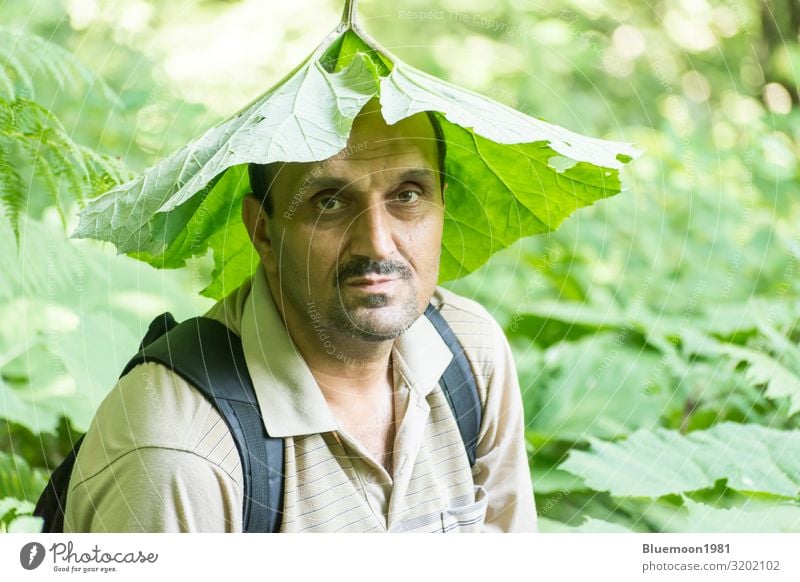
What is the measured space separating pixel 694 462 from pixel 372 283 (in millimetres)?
765

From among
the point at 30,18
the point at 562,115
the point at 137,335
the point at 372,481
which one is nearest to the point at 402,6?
the point at 562,115

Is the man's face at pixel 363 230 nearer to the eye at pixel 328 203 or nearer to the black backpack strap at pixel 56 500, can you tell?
the eye at pixel 328 203

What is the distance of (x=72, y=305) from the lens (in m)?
1.54

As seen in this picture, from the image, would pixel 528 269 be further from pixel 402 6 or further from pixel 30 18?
pixel 30 18

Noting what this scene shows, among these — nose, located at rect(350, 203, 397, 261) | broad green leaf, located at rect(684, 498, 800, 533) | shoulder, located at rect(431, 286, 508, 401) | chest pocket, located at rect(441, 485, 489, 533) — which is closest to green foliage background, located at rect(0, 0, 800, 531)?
broad green leaf, located at rect(684, 498, 800, 533)

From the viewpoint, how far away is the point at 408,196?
3.18 feet

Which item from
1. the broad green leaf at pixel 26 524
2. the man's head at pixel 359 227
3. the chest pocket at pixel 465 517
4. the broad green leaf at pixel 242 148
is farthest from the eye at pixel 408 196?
the broad green leaf at pixel 26 524

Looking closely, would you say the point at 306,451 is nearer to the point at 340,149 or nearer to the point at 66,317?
the point at 340,149

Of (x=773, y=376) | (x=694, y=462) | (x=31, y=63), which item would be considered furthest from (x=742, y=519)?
(x=31, y=63)

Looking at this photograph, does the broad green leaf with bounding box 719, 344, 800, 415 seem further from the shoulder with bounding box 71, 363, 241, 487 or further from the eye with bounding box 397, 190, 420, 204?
the shoulder with bounding box 71, 363, 241, 487

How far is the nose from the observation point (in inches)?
36.7

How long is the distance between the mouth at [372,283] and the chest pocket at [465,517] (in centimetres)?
31

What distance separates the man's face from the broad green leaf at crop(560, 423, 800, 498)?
0.56 meters
